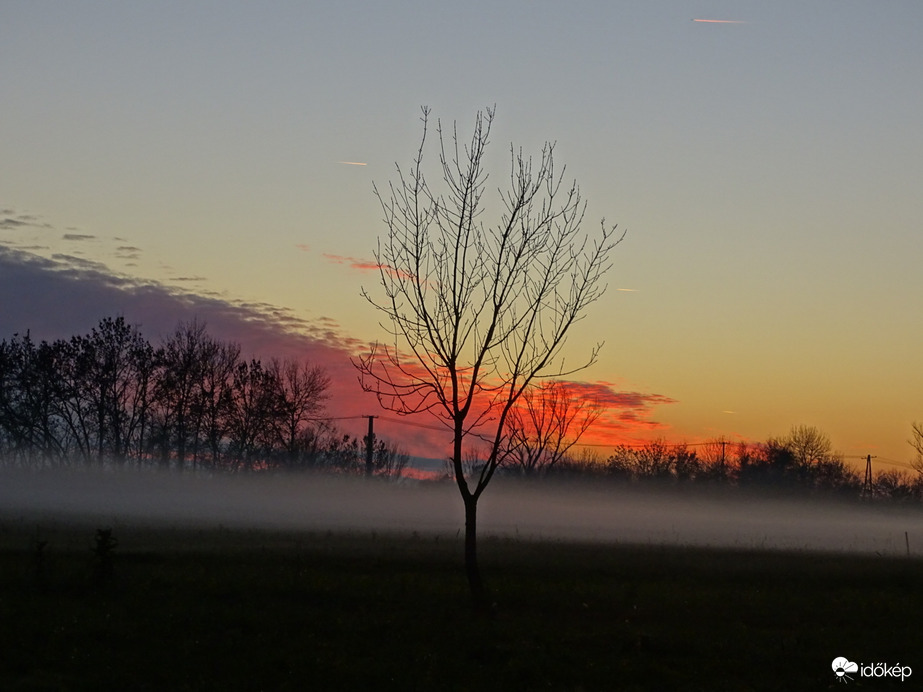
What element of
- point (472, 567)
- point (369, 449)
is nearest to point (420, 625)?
point (472, 567)

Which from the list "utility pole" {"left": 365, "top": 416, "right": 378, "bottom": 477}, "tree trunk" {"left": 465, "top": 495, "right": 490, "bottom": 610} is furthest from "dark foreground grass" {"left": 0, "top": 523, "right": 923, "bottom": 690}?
"utility pole" {"left": 365, "top": 416, "right": 378, "bottom": 477}

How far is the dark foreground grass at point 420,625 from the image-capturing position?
1460cm

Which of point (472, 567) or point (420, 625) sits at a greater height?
point (472, 567)

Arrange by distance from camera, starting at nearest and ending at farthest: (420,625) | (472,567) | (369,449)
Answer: (420,625), (472,567), (369,449)

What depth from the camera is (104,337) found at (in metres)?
80.4

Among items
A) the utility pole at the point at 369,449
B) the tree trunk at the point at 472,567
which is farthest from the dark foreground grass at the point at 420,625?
the utility pole at the point at 369,449

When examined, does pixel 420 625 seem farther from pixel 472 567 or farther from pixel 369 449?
pixel 369 449

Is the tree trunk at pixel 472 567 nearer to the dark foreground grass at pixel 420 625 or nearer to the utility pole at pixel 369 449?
the dark foreground grass at pixel 420 625

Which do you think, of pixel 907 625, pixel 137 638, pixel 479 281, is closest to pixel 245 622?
pixel 137 638

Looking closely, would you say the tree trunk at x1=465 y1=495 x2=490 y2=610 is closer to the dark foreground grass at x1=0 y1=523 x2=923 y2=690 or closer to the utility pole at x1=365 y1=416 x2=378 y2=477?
the dark foreground grass at x1=0 y1=523 x2=923 y2=690

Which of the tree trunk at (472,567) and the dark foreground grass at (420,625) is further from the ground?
the tree trunk at (472,567)

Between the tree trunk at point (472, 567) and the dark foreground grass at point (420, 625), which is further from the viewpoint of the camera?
the tree trunk at point (472, 567)

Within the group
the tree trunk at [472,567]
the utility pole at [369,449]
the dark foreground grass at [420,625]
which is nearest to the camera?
the dark foreground grass at [420,625]

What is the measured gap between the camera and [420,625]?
57.7 feet
